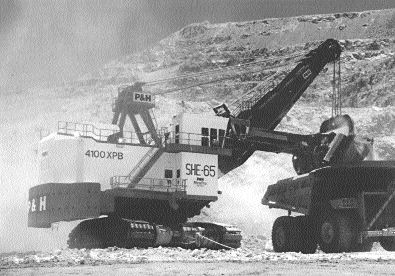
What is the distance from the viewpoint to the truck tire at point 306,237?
2641cm

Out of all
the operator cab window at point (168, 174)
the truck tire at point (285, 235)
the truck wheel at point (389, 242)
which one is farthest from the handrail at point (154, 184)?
the truck wheel at point (389, 242)

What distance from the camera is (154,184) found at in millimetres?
32250

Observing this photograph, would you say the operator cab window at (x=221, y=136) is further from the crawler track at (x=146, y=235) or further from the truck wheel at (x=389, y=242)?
the truck wheel at (x=389, y=242)

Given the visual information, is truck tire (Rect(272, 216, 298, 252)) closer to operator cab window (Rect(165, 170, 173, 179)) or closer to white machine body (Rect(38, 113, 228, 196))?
white machine body (Rect(38, 113, 228, 196))

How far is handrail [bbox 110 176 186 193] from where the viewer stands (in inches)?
1235

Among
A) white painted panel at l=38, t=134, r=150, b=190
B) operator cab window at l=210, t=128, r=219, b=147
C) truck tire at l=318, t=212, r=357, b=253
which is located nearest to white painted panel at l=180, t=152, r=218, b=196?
operator cab window at l=210, t=128, r=219, b=147

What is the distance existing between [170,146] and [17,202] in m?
19.4

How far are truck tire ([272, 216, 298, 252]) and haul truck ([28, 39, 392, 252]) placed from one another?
4.02m

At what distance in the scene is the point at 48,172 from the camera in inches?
1266

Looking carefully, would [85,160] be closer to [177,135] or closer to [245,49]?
[177,135]

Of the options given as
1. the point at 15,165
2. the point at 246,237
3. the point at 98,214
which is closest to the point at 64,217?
the point at 98,214

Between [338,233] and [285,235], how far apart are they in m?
3.15

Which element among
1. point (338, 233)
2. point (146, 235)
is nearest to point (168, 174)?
point (146, 235)

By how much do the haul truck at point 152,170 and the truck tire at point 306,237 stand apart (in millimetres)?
5442
